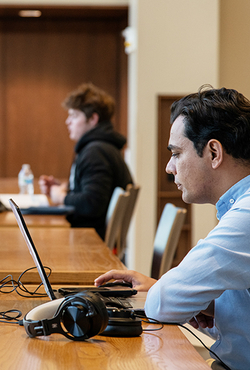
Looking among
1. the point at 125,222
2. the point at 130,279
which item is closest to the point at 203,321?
the point at 130,279

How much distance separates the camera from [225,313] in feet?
3.12

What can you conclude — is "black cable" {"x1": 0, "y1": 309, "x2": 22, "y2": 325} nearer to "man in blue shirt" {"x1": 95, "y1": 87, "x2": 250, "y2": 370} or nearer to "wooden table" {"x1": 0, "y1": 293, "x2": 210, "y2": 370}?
"wooden table" {"x1": 0, "y1": 293, "x2": 210, "y2": 370}

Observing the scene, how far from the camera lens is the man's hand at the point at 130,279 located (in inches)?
43.3

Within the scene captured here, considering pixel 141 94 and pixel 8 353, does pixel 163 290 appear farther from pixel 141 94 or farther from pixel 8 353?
pixel 141 94

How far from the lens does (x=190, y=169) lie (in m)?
1.03

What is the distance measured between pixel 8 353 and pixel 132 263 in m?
4.56

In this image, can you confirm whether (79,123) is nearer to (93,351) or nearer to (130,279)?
(130,279)

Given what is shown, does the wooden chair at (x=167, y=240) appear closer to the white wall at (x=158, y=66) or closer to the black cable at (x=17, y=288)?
the black cable at (x=17, y=288)

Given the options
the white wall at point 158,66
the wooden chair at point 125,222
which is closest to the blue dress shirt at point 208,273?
the wooden chair at point 125,222

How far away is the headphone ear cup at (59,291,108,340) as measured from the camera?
77 centimetres

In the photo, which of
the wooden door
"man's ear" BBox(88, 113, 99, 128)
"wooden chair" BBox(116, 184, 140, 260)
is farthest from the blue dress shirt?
the wooden door

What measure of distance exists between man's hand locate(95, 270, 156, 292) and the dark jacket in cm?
173

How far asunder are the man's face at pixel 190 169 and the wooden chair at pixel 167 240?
2.40 ft

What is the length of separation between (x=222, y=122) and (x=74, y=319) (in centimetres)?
50
